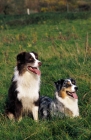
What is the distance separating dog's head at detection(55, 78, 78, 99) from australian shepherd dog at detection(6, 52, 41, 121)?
49 cm

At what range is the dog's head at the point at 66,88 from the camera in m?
6.73

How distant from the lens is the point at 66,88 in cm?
677

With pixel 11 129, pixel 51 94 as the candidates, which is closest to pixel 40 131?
pixel 11 129

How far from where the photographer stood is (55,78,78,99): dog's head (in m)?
6.73

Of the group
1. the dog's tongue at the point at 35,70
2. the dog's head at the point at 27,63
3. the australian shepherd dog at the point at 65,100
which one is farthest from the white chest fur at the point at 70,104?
A: the dog's head at the point at 27,63

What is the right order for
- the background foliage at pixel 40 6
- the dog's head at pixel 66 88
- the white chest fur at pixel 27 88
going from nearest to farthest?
1. the dog's head at pixel 66 88
2. the white chest fur at pixel 27 88
3. the background foliage at pixel 40 6

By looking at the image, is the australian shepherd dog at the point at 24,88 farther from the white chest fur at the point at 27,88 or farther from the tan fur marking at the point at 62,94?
the tan fur marking at the point at 62,94

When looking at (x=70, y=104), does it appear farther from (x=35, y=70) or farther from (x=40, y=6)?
(x=40, y=6)

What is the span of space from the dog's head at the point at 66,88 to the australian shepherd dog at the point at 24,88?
0.49m

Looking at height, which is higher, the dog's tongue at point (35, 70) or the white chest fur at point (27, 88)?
the dog's tongue at point (35, 70)

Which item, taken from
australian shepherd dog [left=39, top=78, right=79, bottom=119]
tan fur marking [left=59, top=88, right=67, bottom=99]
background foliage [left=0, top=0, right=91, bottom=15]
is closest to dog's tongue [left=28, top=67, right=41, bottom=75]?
australian shepherd dog [left=39, top=78, right=79, bottom=119]

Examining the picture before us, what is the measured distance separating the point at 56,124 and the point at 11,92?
163 centimetres

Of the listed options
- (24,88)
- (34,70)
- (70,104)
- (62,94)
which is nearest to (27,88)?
(24,88)

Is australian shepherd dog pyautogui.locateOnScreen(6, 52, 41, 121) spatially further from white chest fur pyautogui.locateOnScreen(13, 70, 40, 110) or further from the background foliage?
the background foliage
